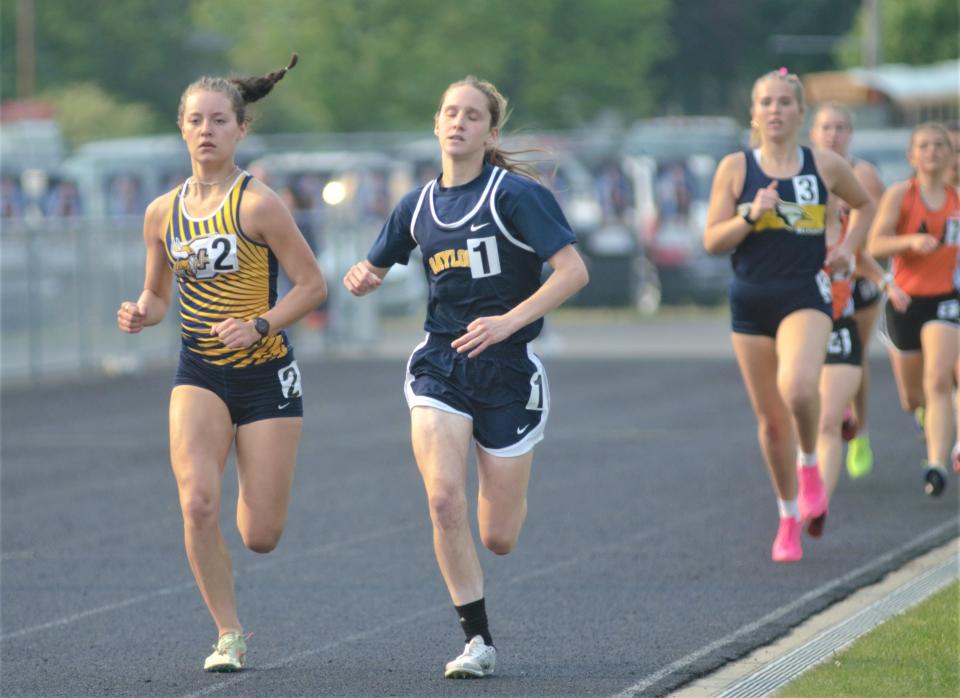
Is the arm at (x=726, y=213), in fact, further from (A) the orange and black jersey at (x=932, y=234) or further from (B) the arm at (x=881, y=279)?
(A) the orange and black jersey at (x=932, y=234)

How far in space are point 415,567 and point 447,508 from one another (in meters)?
2.73

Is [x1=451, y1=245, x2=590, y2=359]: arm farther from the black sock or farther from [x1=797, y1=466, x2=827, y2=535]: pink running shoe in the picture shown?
[x1=797, y1=466, x2=827, y2=535]: pink running shoe

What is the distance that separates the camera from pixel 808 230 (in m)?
9.20

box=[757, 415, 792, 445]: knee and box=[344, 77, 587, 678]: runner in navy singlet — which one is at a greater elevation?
box=[344, 77, 587, 678]: runner in navy singlet

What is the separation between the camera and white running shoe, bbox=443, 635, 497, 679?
6742 mm

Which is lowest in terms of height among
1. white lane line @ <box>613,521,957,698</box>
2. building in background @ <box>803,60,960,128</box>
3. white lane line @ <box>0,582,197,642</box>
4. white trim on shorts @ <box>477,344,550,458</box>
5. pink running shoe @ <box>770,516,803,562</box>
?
white lane line @ <box>613,521,957,698</box>

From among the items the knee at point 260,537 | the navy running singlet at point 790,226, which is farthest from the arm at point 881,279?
the knee at point 260,537

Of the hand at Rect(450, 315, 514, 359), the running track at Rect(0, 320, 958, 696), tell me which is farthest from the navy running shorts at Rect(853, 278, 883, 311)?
the hand at Rect(450, 315, 514, 359)

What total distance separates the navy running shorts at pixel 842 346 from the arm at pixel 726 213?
1.34 m

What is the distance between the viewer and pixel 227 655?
6.95 metres

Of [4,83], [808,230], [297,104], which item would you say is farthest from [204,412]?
[4,83]

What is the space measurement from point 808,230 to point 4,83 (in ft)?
183

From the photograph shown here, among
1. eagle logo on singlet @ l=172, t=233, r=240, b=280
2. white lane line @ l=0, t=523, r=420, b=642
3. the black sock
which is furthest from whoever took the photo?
white lane line @ l=0, t=523, r=420, b=642

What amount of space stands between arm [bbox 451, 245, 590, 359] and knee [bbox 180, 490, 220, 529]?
3.40 ft
